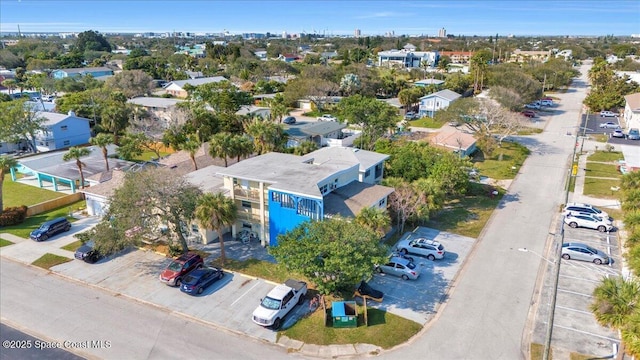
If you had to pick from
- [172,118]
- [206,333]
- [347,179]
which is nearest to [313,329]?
[206,333]

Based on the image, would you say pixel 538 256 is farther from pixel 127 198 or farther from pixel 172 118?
pixel 172 118

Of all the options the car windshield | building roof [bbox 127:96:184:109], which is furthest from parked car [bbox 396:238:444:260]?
building roof [bbox 127:96:184:109]

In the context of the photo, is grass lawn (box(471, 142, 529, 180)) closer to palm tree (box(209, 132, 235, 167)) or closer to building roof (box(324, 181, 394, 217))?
building roof (box(324, 181, 394, 217))

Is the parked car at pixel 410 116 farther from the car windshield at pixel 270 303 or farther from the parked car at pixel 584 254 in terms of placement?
the car windshield at pixel 270 303

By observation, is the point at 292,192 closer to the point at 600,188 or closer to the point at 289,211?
the point at 289,211

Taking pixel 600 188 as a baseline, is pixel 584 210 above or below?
above

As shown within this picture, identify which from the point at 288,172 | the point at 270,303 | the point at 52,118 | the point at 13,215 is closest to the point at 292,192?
the point at 288,172
